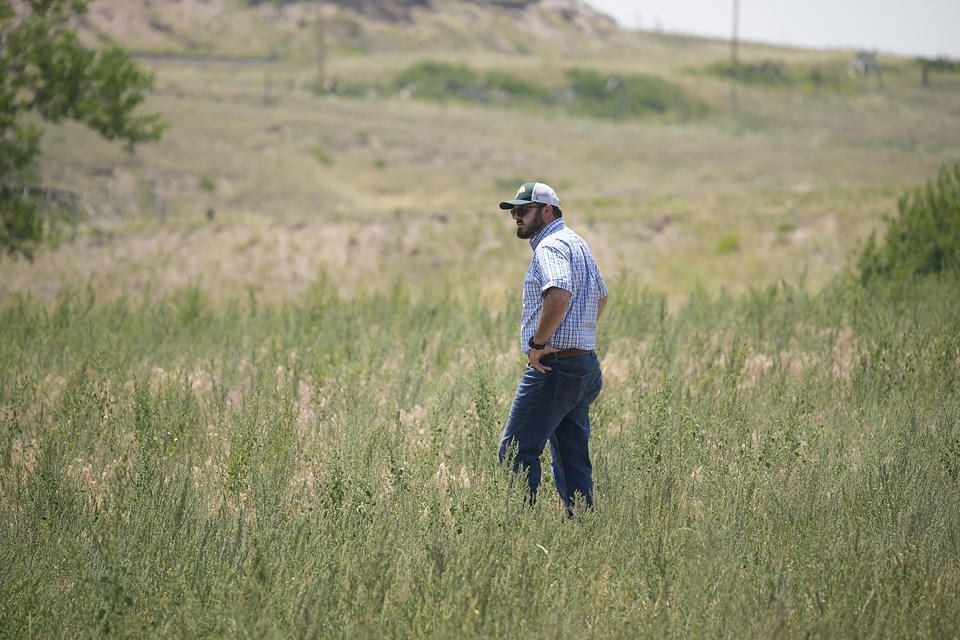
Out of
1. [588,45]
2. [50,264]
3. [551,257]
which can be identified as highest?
[588,45]

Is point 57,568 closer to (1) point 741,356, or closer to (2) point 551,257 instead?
(2) point 551,257

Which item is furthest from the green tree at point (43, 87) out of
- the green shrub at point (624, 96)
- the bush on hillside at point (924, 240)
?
the green shrub at point (624, 96)

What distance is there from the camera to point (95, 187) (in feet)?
106

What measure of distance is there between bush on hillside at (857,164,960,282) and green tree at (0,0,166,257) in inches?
569

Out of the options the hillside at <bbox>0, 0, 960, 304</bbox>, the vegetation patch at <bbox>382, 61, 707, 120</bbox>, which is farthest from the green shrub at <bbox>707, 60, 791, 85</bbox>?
the vegetation patch at <bbox>382, 61, 707, 120</bbox>

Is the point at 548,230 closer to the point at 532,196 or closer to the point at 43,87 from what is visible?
the point at 532,196

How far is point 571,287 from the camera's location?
182 inches

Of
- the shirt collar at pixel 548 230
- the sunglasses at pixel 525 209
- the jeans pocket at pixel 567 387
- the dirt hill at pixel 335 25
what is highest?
the dirt hill at pixel 335 25

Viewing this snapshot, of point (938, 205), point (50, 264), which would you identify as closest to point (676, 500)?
point (938, 205)

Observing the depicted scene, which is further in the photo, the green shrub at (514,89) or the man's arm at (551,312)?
the green shrub at (514,89)

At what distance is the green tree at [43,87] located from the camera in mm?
15242

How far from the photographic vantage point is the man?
15.3 ft

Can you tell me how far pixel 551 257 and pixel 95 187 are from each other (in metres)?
32.2

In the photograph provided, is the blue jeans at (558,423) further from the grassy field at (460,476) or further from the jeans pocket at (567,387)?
the grassy field at (460,476)
